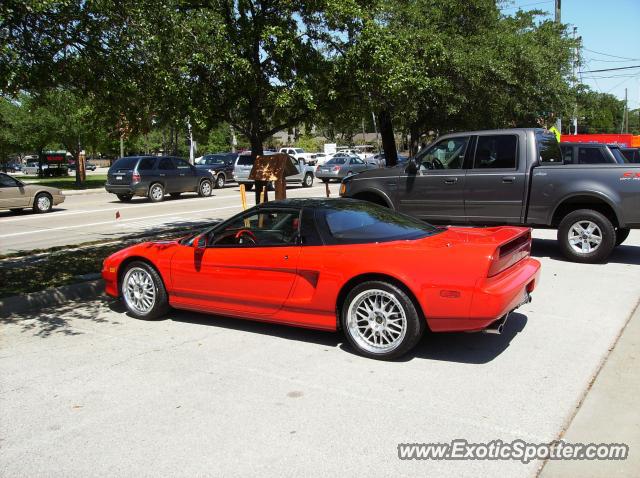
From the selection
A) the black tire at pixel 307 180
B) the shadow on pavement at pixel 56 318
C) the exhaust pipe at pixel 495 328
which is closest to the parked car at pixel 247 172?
the black tire at pixel 307 180

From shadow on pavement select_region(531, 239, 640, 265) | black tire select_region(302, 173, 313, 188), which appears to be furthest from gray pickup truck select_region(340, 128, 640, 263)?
black tire select_region(302, 173, 313, 188)

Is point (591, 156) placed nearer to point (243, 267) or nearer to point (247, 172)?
point (243, 267)

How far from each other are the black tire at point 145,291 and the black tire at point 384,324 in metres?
2.17

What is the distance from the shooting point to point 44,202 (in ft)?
63.2

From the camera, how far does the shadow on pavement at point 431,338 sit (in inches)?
202

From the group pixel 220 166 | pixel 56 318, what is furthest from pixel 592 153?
pixel 220 166

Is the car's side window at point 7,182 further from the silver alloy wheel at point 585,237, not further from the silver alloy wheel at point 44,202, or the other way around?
the silver alloy wheel at point 585,237

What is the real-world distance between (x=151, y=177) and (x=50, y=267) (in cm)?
1423

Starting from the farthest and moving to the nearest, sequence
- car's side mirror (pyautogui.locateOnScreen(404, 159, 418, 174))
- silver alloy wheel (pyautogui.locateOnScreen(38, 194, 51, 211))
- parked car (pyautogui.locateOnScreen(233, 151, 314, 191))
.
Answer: parked car (pyautogui.locateOnScreen(233, 151, 314, 191)) < silver alloy wheel (pyautogui.locateOnScreen(38, 194, 51, 211)) < car's side mirror (pyautogui.locateOnScreen(404, 159, 418, 174))

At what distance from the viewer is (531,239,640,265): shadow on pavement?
366 inches

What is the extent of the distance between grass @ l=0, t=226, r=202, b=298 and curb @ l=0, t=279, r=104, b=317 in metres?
0.27

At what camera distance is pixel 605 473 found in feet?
10.7


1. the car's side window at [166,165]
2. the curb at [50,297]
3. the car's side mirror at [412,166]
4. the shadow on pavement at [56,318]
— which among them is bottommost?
the shadow on pavement at [56,318]

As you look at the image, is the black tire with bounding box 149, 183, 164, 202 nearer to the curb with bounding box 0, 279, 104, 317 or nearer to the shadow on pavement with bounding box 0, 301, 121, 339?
the curb with bounding box 0, 279, 104, 317
